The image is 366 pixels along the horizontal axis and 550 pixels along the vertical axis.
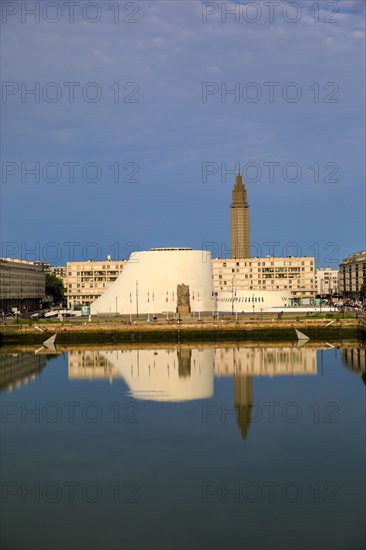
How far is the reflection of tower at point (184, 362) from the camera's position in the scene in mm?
43159

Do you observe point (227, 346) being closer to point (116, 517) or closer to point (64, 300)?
point (116, 517)

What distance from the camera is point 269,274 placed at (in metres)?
118

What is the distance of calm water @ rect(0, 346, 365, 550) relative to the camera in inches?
691

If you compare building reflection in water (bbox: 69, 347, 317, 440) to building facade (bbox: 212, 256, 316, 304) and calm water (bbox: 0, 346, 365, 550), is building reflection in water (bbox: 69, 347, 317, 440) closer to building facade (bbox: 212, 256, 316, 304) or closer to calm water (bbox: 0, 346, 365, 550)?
calm water (bbox: 0, 346, 365, 550)

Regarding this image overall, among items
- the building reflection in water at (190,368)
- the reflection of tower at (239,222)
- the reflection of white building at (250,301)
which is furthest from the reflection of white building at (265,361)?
the reflection of tower at (239,222)

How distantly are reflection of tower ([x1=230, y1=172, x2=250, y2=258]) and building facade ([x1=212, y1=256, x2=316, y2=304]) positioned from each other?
53.7m

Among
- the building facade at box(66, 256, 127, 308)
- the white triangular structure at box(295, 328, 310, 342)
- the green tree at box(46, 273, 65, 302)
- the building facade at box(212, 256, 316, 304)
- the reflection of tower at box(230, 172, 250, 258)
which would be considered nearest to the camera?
the white triangular structure at box(295, 328, 310, 342)

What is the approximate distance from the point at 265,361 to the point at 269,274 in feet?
231

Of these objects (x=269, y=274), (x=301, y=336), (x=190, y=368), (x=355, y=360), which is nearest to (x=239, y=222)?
(x=269, y=274)

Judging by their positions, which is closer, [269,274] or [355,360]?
[355,360]

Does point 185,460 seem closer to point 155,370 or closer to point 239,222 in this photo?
point 155,370

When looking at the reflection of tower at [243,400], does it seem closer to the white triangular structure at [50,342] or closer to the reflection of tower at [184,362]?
the reflection of tower at [184,362]

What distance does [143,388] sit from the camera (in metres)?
38.1

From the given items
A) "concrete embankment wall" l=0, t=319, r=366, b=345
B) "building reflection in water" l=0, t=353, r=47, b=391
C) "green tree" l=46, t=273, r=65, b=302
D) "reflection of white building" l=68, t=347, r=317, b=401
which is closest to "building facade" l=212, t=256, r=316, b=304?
"green tree" l=46, t=273, r=65, b=302
